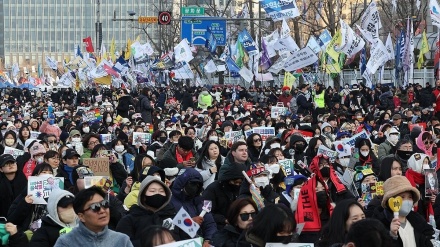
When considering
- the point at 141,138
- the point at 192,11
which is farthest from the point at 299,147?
the point at 192,11

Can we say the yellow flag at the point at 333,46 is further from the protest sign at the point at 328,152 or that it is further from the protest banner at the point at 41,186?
the protest banner at the point at 41,186

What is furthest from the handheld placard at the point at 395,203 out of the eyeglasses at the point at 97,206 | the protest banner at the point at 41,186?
the protest banner at the point at 41,186

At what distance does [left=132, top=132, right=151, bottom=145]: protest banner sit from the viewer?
18016mm

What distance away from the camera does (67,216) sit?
25.0ft

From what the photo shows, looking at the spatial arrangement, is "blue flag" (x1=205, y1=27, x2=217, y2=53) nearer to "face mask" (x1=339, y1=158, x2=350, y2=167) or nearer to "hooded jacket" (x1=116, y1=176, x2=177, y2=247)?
"face mask" (x1=339, y1=158, x2=350, y2=167)

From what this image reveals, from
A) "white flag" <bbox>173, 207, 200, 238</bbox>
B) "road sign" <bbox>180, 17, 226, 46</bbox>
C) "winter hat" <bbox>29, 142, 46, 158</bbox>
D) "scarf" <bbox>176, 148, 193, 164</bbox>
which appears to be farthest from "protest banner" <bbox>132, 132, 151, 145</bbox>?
"road sign" <bbox>180, 17, 226, 46</bbox>

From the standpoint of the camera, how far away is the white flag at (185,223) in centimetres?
767

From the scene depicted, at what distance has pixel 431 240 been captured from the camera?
751 cm

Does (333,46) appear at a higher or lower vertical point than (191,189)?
higher

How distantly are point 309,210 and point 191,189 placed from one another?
0.97 m

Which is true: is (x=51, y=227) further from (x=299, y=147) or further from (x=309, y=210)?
(x=299, y=147)

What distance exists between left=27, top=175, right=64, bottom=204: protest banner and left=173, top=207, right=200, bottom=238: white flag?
1.95 meters

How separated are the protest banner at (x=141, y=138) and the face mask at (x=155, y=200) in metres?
10.2

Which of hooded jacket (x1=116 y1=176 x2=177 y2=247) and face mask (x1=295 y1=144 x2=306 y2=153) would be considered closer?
hooded jacket (x1=116 y1=176 x2=177 y2=247)
